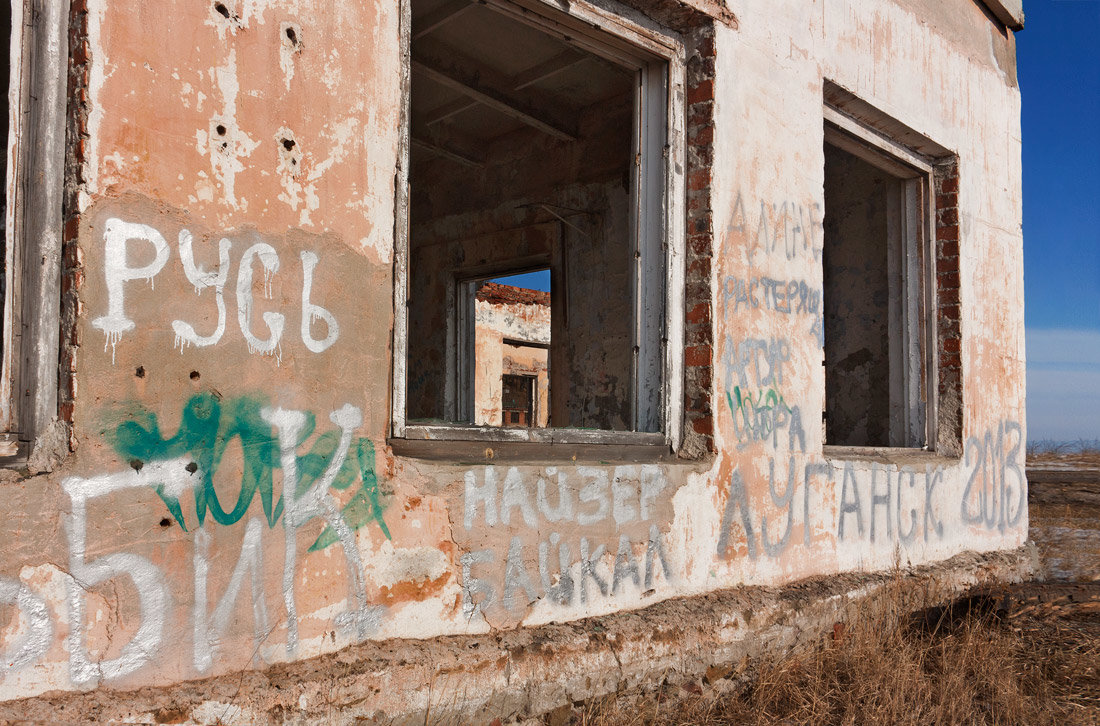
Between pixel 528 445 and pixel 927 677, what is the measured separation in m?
2.06

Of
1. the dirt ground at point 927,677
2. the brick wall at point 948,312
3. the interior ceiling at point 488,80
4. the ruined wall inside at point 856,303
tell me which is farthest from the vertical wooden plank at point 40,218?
the brick wall at point 948,312

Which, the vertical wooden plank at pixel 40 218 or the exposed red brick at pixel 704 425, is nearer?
the vertical wooden plank at pixel 40 218

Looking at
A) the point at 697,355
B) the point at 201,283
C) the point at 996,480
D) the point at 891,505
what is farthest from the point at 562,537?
the point at 996,480

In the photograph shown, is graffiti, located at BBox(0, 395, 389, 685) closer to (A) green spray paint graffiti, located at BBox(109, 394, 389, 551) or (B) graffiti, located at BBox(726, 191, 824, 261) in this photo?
(A) green spray paint graffiti, located at BBox(109, 394, 389, 551)

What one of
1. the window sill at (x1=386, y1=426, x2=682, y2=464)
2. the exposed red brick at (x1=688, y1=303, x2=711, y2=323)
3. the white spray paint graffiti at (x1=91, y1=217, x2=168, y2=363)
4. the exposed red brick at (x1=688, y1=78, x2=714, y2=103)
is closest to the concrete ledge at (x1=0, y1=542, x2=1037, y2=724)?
the window sill at (x1=386, y1=426, x2=682, y2=464)

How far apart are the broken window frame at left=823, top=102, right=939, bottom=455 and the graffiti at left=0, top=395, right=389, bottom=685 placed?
11.2 ft

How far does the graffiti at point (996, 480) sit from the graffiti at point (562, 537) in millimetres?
2748

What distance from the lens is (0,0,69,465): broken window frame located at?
2.00 m

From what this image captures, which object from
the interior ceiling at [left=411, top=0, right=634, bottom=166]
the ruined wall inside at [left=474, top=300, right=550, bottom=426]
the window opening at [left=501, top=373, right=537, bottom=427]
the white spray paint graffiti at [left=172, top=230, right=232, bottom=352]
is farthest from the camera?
the window opening at [left=501, top=373, right=537, bottom=427]

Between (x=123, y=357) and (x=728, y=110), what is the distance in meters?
2.61

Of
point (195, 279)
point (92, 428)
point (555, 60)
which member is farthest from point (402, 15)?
point (555, 60)

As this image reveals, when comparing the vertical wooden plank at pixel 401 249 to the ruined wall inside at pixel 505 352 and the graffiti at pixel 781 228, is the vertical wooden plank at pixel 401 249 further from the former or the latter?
the ruined wall inside at pixel 505 352

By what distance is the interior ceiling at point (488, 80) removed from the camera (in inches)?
181

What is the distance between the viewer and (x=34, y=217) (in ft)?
6.66
